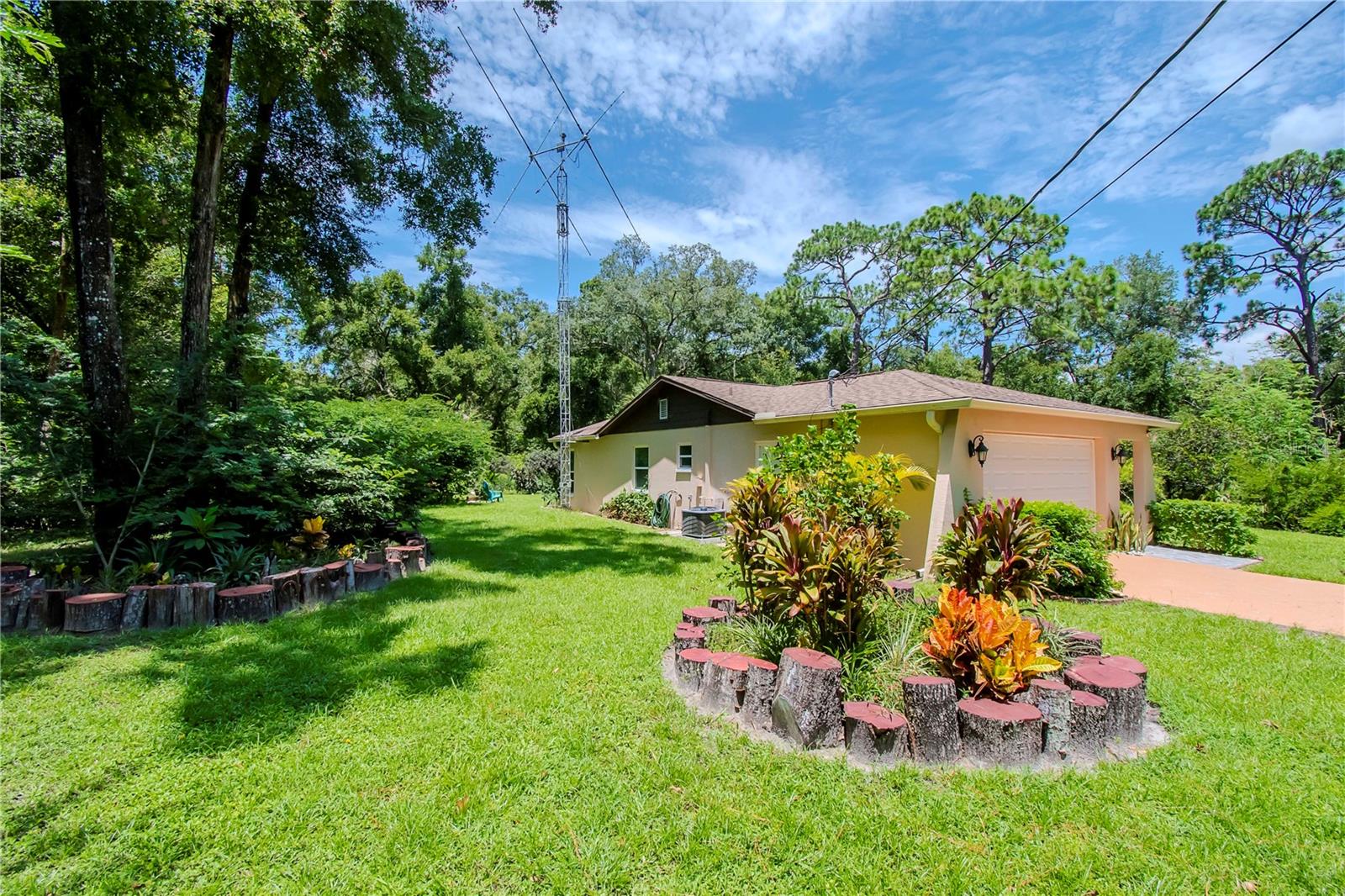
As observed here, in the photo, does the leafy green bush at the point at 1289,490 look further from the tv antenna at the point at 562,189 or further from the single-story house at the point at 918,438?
the tv antenna at the point at 562,189

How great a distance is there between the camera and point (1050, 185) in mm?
5012

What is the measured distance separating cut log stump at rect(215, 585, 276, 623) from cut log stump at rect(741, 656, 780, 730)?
185 inches

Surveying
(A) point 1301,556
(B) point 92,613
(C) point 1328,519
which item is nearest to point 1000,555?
(B) point 92,613

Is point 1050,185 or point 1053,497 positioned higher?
point 1050,185

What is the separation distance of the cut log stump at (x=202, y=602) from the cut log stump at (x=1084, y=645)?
725cm

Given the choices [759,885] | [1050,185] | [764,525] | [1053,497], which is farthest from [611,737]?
[1053,497]

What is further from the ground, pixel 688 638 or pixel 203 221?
pixel 203 221

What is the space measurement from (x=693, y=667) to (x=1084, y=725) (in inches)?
89.6

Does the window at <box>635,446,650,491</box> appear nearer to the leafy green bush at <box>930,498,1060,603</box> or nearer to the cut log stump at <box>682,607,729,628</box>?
the cut log stump at <box>682,607,729,628</box>

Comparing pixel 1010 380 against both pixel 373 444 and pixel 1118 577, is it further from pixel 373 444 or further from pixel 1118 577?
pixel 373 444

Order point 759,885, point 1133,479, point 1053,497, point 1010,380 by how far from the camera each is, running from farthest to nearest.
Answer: point 1010,380, point 1133,479, point 1053,497, point 759,885

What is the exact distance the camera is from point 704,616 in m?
4.42

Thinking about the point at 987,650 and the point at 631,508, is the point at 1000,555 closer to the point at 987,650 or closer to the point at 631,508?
the point at 987,650

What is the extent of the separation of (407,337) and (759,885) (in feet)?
85.2
